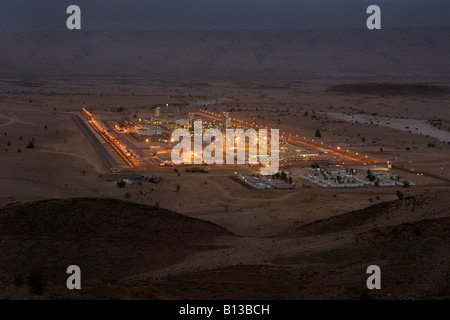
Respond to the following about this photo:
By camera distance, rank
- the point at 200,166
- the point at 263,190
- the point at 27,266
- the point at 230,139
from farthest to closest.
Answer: the point at 230,139
the point at 200,166
the point at 263,190
the point at 27,266

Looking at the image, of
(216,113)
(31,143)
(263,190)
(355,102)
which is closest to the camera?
(263,190)

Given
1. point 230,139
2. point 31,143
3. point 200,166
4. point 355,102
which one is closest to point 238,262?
point 200,166

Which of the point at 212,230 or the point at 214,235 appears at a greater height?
the point at 212,230

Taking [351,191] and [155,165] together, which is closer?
[351,191]

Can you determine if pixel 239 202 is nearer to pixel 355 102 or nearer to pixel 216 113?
pixel 216 113

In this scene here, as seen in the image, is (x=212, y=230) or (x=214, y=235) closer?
(x=214, y=235)
